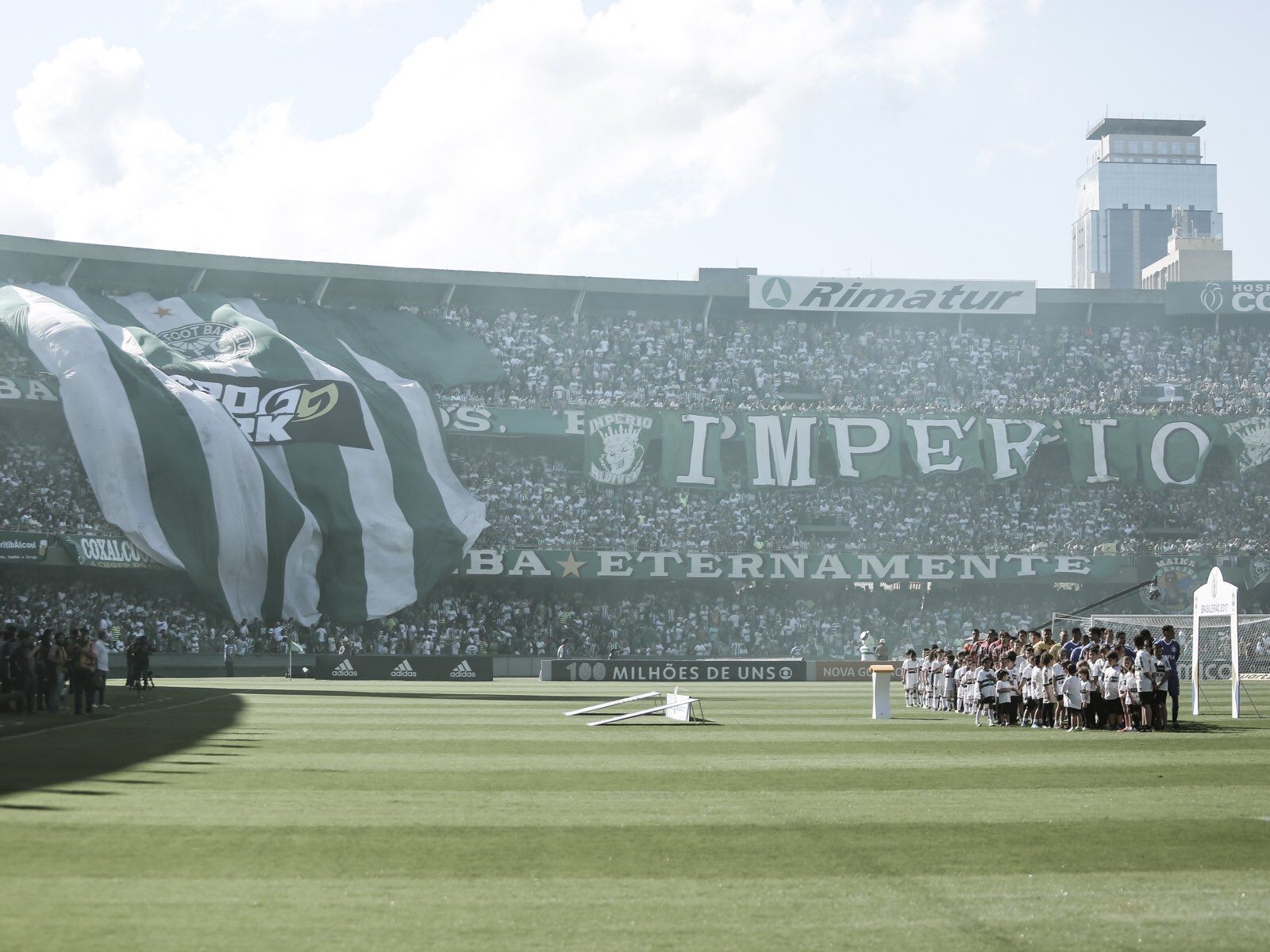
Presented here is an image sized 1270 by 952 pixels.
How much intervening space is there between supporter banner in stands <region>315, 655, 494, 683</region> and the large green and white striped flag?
4.30 m

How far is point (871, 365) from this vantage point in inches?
2552

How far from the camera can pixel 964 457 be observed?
197ft

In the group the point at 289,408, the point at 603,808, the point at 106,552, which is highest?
the point at 289,408

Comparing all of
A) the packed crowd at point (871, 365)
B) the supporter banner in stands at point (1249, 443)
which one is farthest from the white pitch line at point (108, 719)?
the supporter banner in stands at point (1249, 443)

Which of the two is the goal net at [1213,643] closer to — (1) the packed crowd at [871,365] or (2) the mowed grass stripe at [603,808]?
(1) the packed crowd at [871,365]

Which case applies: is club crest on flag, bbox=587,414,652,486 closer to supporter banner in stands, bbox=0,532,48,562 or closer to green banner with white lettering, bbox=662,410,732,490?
green banner with white lettering, bbox=662,410,732,490

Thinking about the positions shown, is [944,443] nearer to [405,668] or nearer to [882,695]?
[405,668]

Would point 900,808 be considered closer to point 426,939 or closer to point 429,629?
point 426,939

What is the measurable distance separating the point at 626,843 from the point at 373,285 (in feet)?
Answer: 173

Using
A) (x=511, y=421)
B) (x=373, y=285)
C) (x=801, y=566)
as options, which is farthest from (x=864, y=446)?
(x=373, y=285)

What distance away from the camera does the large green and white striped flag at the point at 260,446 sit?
4722 centimetres

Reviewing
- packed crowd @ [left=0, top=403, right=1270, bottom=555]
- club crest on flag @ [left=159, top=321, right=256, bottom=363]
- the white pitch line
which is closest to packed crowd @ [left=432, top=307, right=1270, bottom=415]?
packed crowd @ [left=0, top=403, right=1270, bottom=555]

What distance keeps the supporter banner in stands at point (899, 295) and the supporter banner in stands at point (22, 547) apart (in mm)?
32727

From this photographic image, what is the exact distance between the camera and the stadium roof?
185 ft
